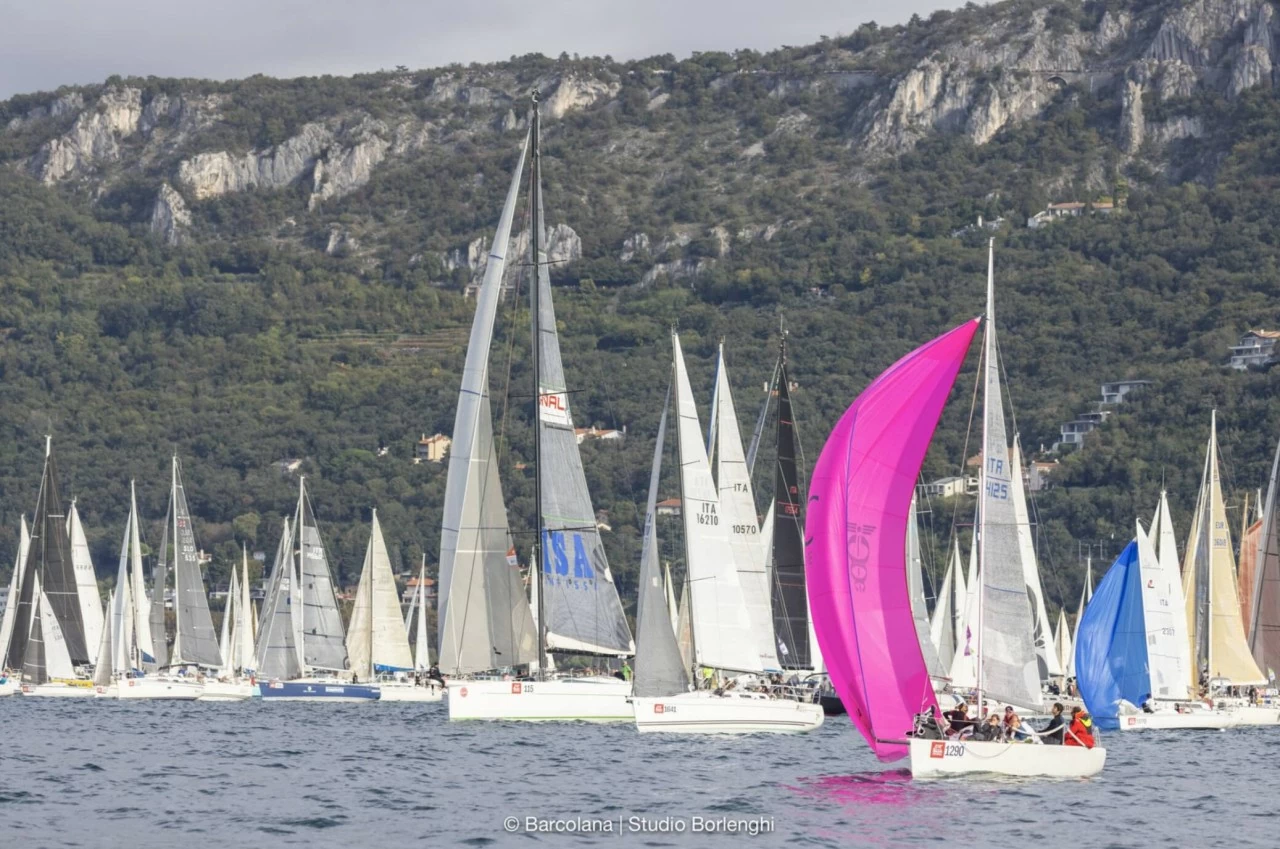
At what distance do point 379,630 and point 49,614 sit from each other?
26.3 ft

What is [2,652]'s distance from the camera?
60875mm

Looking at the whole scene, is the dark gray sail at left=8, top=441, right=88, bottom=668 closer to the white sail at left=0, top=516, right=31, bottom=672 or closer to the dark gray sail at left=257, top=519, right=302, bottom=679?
the white sail at left=0, top=516, right=31, bottom=672

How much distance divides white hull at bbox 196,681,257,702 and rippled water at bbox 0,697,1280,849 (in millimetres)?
17021

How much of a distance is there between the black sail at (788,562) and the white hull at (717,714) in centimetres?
444

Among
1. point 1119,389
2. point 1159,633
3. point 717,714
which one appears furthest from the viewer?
point 1119,389

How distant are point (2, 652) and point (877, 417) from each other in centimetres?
→ 3825

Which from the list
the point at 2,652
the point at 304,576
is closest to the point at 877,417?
the point at 304,576

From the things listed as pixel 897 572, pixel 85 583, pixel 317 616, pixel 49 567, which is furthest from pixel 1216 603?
pixel 85 583

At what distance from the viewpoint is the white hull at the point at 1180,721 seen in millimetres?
42281

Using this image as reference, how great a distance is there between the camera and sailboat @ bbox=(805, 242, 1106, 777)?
28.1m

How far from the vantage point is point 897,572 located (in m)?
28.3

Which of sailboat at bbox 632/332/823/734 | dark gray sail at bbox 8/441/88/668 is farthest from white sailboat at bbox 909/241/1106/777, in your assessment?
dark gray sail at bbox 8/441/88/668

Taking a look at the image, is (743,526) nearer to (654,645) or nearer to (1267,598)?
(654,645)

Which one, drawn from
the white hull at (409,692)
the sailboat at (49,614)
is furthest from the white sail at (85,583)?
the white hull at (409,692)
